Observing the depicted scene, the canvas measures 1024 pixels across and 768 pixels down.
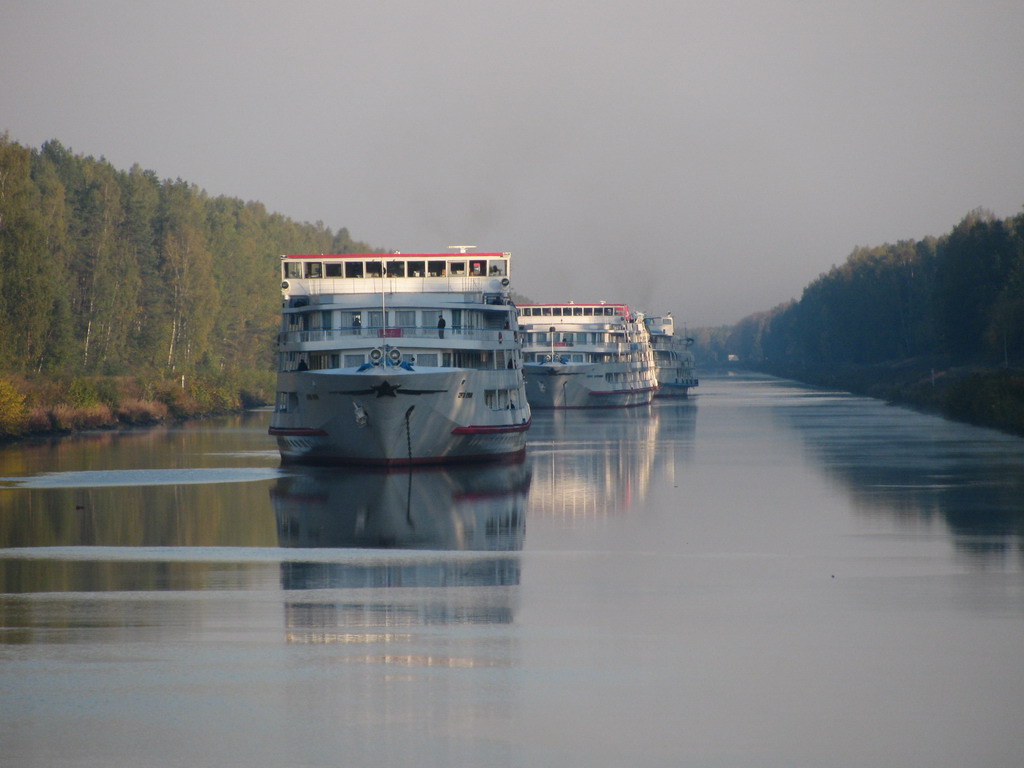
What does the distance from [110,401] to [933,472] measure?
47217 mm

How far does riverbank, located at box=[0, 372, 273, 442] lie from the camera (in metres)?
58.6

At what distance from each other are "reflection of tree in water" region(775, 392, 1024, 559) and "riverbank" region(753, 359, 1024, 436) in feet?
5.16

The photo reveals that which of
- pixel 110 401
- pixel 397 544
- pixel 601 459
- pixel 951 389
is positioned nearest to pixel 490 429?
pixel 601 459

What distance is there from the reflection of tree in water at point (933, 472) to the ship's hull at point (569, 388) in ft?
70.7

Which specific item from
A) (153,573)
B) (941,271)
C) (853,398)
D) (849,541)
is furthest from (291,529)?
(941,271)

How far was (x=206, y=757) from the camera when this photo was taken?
10.8 m

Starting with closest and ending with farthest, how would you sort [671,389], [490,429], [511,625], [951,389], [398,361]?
1. [511,625]
2. [398,361]
3. [490,429]
4. [951,389]
5. [671,389]

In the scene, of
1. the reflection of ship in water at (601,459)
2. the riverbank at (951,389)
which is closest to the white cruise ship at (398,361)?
the reflection of ship in water at (601,459)

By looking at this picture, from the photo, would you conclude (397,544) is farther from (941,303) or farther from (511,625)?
(941,303)

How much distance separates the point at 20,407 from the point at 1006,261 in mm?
82089

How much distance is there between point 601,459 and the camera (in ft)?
156

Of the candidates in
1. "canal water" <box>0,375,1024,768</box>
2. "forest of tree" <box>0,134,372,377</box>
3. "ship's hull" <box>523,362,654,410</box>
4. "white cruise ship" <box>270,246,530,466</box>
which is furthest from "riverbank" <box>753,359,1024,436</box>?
"forest of tree" <box>0,134,372,377</box>

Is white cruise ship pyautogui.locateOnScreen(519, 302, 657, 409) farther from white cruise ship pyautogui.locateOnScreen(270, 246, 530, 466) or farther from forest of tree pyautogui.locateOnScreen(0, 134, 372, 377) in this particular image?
white cruise ship pyautogui.locateOnScreen(270, 246, 530, 466)

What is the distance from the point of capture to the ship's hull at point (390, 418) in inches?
1474
